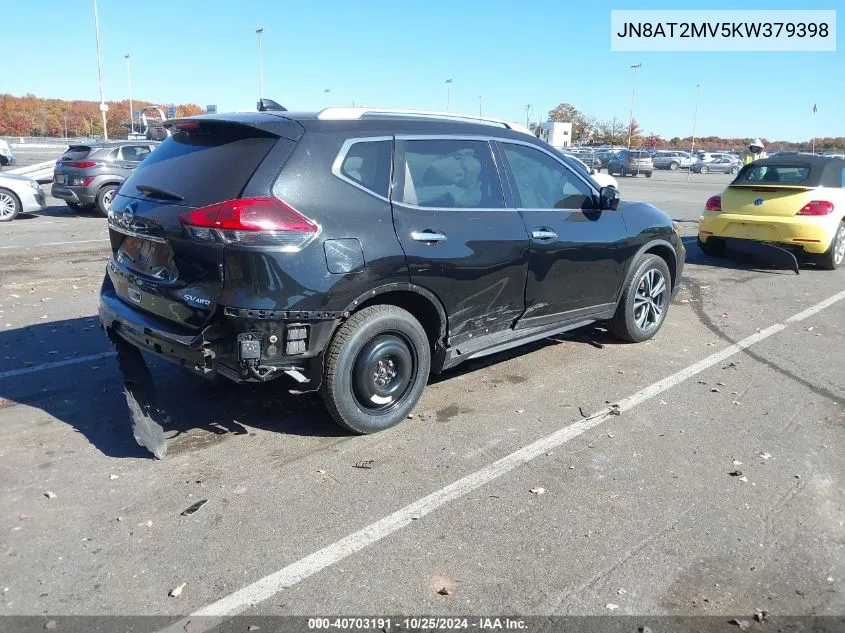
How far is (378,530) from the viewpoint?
10.5ft

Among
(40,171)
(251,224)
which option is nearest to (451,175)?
(251,224)

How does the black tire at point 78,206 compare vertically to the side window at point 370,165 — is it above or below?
below

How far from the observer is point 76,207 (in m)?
16.1

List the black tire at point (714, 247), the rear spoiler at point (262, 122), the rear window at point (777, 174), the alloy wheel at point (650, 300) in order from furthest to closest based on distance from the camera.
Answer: the black tire at point (714, 247)
the rear window at point (777, 174)
the alloy wheel at point (650, 300)
the rear spoiler at point (262, 122)

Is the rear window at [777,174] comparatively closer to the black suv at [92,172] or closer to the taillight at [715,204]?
the taillight at [715,204]

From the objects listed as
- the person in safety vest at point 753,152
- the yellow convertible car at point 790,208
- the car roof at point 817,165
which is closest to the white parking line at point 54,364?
the yellow convertible car at point 790,208

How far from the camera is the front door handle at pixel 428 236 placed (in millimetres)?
4061

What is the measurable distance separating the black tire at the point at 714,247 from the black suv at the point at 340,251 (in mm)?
6613

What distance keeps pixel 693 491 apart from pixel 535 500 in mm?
883

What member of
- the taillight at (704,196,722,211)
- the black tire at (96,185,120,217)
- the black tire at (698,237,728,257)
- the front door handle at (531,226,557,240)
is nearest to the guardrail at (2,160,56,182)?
the black tire at (96,185,120,217)

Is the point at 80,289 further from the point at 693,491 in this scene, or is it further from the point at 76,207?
the point at 76,207

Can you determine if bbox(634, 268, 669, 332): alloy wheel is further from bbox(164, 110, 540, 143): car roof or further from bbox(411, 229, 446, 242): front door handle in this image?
bbox(411, 229, 446, 242): front door handle

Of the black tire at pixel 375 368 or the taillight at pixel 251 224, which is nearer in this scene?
the taillight at pixel 251 224

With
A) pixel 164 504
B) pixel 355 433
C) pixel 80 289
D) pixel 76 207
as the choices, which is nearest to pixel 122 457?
pixel 164 504
